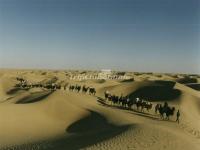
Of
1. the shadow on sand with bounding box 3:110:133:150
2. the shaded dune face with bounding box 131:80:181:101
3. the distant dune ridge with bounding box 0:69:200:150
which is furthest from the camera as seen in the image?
the shaded dune face with bounding box 131:80:181:101

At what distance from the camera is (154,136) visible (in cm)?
1841

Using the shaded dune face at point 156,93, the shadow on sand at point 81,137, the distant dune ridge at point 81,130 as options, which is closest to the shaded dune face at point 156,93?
the shaded dune face at point 156,93

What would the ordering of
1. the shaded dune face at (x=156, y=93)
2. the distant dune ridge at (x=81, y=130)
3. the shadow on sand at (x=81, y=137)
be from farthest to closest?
the shaded dune face at (x=156, y=93), the shadow on sand at (x=81, y=137), the distant dune ridge at (x=81, y=130)

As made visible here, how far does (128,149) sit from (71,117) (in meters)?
10.4

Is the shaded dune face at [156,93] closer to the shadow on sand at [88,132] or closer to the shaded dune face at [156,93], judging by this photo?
the shaded dune face at [156,93]

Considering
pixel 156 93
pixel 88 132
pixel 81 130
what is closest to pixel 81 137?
pixel 88 132

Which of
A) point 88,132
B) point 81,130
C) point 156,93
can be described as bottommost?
point 156,93

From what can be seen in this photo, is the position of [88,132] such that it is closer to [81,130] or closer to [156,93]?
[81,130]

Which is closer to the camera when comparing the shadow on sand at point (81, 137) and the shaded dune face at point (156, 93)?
the shadow on sand at point (81, 137)

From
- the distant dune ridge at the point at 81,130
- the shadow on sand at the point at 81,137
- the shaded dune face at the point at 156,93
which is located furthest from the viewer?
the shaded dune face at the point at 156,93

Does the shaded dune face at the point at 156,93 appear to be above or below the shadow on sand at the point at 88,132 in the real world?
below

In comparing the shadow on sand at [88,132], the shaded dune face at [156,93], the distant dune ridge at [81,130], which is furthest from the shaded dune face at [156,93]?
the shadow on sand at [88,132]

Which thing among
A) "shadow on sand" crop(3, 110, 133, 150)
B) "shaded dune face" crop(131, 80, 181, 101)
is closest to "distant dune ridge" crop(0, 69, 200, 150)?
"shadow on sand" crop(3, 110, 133, 150)

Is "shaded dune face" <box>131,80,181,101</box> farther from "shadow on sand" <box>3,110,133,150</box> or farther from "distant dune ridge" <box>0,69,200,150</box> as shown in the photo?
"shadow on sand" <box>3,110,133,150</box>
